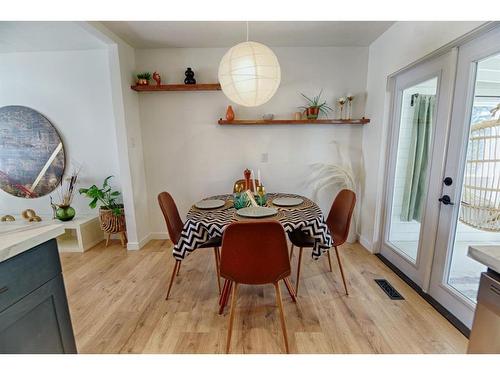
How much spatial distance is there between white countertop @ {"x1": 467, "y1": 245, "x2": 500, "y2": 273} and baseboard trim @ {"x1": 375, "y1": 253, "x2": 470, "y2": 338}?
120 cm

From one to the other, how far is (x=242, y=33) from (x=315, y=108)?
1.19 metres

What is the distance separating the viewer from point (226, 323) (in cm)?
169

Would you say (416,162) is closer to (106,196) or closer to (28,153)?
(106,196)

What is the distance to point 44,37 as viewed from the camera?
8.16 ft

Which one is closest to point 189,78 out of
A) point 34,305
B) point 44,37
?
point 44,37

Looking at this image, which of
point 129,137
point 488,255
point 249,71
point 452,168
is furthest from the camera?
point 129,137

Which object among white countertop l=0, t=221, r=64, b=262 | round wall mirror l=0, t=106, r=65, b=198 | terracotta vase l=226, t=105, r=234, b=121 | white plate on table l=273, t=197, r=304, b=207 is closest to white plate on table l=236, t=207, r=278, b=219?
white plate on table l=273, t=197, r=304, b=207

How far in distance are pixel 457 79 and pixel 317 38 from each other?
1.55m

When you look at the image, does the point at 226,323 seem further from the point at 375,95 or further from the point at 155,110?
the point at 375,95

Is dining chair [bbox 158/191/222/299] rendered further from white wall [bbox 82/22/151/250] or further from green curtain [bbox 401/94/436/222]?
green curtain [bbox 401/94/436/222]

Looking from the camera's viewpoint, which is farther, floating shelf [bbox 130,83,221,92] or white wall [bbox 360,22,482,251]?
floating shelf [bbox 130,83,221,92]

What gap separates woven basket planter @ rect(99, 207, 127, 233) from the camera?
2.91 meters

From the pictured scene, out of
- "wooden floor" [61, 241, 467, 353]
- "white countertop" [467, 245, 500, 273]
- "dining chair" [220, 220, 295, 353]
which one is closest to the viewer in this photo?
"white countertop" [467, 245, 500, 273]
